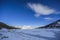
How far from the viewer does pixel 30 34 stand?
217 cm

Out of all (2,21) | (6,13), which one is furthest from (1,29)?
(6,13)

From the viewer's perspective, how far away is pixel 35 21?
2225mm

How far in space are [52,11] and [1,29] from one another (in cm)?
88

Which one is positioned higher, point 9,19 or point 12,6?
point 12,6

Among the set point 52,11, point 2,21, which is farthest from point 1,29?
point 52,11

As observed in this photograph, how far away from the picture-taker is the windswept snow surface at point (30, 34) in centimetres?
211

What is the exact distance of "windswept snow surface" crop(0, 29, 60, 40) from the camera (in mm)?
2107

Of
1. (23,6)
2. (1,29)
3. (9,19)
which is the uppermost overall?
(23,6)

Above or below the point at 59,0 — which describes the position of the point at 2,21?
below

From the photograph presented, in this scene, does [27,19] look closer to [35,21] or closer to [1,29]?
[35,21]

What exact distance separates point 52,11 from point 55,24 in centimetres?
21

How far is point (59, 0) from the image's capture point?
2191 millimetres

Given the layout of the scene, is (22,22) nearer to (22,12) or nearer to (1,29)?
A: (22,12)

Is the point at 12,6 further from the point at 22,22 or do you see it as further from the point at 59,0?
the point at 59,0
